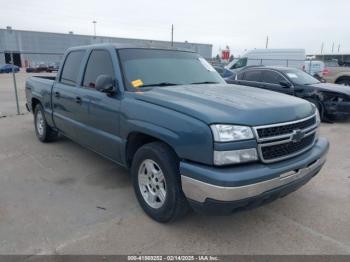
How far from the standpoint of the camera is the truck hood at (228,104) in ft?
8.85

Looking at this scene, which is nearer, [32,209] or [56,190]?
[32,209]

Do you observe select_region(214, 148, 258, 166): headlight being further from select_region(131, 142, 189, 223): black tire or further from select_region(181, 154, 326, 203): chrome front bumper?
select_region(131, 142, 189, 223): black tire

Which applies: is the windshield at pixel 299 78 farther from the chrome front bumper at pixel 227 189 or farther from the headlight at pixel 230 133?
the headlight at pixel 230 133

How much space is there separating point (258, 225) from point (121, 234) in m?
1.41

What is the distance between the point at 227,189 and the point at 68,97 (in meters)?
3.17

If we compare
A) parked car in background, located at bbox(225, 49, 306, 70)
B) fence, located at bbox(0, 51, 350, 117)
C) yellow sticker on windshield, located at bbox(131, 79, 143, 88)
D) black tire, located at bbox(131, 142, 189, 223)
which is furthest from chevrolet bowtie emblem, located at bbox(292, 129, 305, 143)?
parked car in background, located at bbox(225, 49, 306, 70)

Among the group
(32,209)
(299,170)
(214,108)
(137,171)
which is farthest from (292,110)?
(32,209)

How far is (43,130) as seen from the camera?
A: 621cm

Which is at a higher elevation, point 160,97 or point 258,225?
point 160,97

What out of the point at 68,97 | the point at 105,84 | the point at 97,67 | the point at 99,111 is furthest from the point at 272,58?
the point at 105,84

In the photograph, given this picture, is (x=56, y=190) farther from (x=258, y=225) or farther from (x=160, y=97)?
(x=258, y=225)

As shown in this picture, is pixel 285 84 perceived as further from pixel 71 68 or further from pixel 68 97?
pixel 68 97

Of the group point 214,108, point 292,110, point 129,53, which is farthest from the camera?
point 129,53

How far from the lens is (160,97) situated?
10.4 feet
